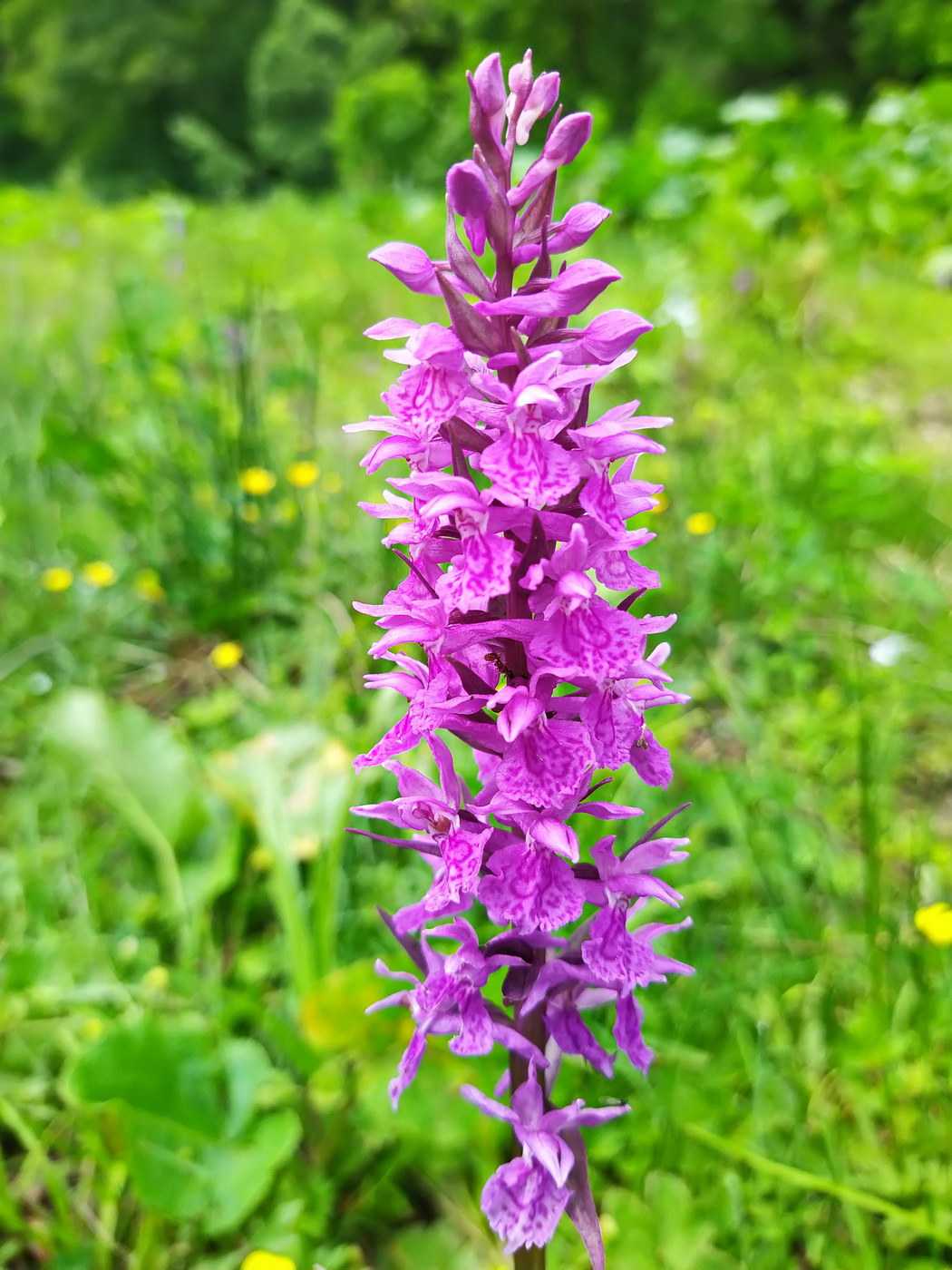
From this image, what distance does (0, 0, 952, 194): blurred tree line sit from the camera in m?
19.1

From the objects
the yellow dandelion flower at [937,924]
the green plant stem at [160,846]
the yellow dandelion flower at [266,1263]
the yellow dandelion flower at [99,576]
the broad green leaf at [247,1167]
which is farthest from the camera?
the yellow dandelion flower at [99,576]

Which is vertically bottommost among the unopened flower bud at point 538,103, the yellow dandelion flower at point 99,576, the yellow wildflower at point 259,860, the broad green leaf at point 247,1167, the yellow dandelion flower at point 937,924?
the broad green leaf at point 247,1167

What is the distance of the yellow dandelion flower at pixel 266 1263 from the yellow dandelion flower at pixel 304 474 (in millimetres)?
2357

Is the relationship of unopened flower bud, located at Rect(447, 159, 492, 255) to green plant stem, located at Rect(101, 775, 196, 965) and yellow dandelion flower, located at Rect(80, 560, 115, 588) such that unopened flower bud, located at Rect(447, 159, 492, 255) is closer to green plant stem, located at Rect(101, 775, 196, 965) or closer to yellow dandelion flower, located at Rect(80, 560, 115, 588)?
green plant stem, located at Rect(101, 775, 196, 965)

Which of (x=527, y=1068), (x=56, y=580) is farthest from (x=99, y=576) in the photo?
(x=527, y=1068)

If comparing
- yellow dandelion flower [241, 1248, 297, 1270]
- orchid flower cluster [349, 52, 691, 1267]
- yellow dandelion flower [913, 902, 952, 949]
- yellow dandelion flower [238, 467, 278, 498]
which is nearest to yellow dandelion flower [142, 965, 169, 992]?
yellow dandelion flower [241, 1248, 297, 1270]

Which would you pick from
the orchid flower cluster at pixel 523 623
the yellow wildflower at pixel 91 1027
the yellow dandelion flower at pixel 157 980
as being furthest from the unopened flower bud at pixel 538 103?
the yellow wildflower at pixel 91 1027

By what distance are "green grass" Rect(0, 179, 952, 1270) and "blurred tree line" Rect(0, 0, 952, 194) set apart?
27.9 ft

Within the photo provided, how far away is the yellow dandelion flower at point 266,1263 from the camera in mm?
1240

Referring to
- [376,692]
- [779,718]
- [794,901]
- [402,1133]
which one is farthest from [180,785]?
[779,718]

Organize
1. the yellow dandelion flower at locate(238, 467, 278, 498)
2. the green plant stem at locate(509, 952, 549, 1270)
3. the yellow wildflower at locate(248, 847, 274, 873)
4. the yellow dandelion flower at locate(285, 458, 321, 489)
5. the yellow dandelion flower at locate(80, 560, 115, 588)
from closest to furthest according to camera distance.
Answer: the green plant stem at locate(509, 952, 549, 1270), the yellow wildflower at locate(248, 847, 274, 873), the yellow dandelion flower at locate(80, 560, 115, 588), the yellow dandelion flower at locate(238, 467, 278, 498), the yellow dandelion flower at locate(285, 458, 321, 489)

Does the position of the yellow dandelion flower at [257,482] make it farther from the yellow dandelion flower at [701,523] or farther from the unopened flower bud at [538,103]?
the unopened flower bud at [538,103]

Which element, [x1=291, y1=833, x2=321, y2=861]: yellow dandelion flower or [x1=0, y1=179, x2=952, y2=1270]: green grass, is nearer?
[x1=0, y1=179, x2=952, y2=1270]: green grass

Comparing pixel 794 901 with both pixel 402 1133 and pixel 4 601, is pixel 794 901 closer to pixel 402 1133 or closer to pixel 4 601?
pixel 402 1133
